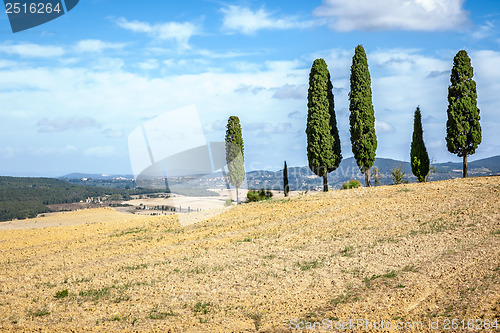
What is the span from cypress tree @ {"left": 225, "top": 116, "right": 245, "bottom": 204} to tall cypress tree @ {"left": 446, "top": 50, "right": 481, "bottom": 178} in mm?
16292

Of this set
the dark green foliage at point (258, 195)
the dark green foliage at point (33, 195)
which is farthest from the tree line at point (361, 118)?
the dark green foliage at point (33, 195)

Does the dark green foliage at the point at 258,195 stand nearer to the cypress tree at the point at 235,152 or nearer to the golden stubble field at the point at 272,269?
the cypress tree at the point at 235,152

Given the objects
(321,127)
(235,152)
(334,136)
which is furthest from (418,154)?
(235,152)

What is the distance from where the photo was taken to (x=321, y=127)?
29422 millimetres

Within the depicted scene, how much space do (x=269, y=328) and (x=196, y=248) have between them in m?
7.55

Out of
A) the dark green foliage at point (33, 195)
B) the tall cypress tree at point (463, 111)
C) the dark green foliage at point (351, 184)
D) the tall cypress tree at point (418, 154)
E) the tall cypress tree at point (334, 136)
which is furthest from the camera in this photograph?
the dark green foliage at point (33, 195)

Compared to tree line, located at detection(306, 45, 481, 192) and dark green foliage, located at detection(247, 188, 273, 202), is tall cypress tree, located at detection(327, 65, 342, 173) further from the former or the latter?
dark green foliage, located at detection(247, 188, 273, 202)

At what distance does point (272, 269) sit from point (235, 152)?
23824 millimetres

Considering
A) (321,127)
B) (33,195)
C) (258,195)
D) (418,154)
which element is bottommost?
(258,195)

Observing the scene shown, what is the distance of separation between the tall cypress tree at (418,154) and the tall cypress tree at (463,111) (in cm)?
284

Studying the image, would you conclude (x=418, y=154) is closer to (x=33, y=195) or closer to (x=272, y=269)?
(x=272, y=269)

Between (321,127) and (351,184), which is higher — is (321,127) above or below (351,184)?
above

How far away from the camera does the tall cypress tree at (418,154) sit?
32.3 metres

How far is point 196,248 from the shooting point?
15.4m
